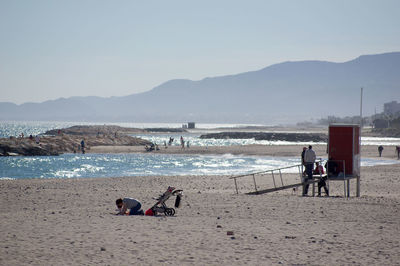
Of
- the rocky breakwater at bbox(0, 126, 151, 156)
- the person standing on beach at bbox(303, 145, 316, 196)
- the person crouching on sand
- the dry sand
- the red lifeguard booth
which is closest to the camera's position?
the dry sand

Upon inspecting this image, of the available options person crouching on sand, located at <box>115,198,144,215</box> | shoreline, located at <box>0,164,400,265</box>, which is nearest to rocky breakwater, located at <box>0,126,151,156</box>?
shoreline, located at <box>0,164,400,265</box>

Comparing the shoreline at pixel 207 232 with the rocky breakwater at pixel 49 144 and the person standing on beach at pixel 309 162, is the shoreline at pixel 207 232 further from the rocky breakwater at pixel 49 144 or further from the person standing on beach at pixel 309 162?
the rocky breakwater at pixel 49 144

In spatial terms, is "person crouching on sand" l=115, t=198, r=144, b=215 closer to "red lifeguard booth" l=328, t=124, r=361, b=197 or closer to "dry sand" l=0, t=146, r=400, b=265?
"dry sand" l=0, t=146, r=400, b=265

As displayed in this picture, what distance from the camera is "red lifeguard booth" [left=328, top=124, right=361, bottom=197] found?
21.6 metres

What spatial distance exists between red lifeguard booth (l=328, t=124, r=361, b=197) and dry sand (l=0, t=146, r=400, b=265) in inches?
112

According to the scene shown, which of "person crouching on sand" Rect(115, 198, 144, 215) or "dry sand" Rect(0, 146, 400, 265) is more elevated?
"person crouching on sand" Rect(115, 198, 144, 215)

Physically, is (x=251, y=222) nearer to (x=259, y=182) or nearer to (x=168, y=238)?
(x=168, y=238)

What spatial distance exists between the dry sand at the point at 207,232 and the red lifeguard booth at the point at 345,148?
9.30ft

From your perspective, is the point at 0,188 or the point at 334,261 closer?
the point at 334,261

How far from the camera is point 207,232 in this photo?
39.8 ft

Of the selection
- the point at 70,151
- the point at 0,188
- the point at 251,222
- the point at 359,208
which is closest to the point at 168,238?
the point at 251,222

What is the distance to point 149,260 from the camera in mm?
9461

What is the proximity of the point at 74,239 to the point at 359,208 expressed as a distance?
9162mm

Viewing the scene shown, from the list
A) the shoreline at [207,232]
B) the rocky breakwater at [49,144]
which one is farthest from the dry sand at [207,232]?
the rocky breakwater at [49,144]
